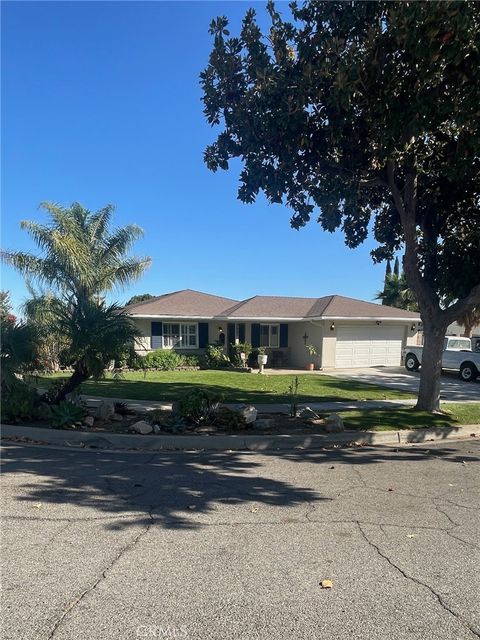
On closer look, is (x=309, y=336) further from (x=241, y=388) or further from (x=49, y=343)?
(x=49, y=343)

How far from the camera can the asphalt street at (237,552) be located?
2.78m

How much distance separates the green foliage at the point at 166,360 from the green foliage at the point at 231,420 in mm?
12841

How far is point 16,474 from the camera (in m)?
5.86

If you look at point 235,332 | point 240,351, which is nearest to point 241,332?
point 235,332

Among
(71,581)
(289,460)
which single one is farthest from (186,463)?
(71,581)

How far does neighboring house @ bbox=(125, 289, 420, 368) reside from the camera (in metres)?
23.3

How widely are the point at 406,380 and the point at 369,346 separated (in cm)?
554

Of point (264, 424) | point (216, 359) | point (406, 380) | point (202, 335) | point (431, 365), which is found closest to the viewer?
point (264, 424)

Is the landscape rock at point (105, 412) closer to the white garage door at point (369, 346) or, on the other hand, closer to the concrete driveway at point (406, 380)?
the concrete driveway at point (406, 380)

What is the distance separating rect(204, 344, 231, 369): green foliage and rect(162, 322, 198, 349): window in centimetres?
183

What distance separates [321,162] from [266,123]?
1.81 m

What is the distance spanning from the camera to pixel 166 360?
2192 centimetres

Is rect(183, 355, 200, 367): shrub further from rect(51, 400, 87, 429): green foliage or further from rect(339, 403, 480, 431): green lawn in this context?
rect(51, 400, 87, 429): green foliage

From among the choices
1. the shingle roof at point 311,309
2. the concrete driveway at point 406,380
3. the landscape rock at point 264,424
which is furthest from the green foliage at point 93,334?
the shingle roof at point 311,309
